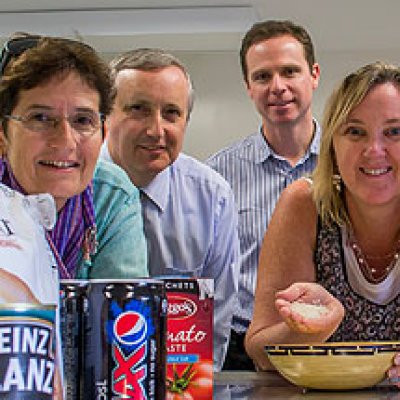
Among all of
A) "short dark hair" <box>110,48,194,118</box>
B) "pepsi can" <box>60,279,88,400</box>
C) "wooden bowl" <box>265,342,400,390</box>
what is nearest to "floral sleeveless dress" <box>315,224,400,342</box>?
"wooden bowl" <box>265,342,400,390</box>

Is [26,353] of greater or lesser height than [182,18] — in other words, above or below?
below

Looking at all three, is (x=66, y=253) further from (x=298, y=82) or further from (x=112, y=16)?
(x=112, y=16)

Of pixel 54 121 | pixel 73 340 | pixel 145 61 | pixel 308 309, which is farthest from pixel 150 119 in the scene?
pixel 73 340

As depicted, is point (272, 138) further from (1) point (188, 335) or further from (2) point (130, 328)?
(2) point (130, 328)

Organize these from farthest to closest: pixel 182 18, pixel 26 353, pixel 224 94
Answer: pixel 224 94, pixel 182 18, pixel 26 353

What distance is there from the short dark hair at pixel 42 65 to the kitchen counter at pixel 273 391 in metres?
0.57

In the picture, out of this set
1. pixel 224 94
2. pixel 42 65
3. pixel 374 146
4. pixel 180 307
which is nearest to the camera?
pixel 180 307

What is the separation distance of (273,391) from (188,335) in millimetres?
372

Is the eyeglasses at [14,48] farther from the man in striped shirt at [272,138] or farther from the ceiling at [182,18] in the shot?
the ceiling at [182,18]

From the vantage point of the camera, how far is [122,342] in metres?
0.71

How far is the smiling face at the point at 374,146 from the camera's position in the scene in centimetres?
174

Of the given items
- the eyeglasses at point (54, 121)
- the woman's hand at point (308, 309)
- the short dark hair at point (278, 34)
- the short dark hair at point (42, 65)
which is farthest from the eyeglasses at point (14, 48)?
the short dark hair at point (278, 34)

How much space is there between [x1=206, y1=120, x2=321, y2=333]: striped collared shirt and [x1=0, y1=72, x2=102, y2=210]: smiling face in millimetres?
1274

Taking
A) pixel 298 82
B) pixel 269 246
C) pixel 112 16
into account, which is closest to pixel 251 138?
pixel 298 82
